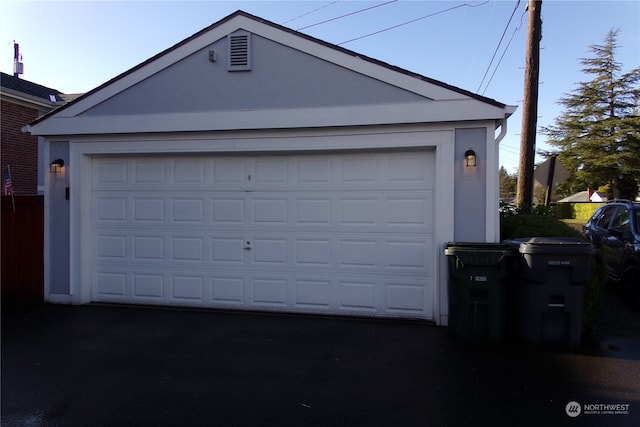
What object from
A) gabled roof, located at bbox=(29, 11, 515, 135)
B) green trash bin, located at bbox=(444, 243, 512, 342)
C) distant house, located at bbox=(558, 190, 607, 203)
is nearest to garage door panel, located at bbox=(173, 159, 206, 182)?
gabled roof, located at bbox=(29, 11, 515, 135)

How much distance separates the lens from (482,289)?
5129 mm

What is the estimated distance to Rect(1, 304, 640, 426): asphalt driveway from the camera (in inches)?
140

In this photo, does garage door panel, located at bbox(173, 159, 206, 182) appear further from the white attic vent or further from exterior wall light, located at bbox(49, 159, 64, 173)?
exterior wall light, located at bbox(49, 159, 64, 173)

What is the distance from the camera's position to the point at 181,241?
22.9 feet

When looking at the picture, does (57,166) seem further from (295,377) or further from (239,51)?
(295,377)

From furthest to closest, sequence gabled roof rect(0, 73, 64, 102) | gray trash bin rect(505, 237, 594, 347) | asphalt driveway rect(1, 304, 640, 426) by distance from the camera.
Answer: gabled roof rect(0, 73, 64, 102)
gray trash bin rect(505, 237, 594, 347)
asphalt driveway rect(1, 304, 640, 426)

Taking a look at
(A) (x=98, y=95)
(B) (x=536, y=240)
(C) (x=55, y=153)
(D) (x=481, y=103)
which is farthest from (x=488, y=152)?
(C) (x=55, y=153)

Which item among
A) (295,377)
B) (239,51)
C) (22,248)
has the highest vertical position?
(239,51)

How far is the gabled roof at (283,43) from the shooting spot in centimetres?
584

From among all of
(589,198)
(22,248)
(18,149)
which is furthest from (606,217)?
(589,198)

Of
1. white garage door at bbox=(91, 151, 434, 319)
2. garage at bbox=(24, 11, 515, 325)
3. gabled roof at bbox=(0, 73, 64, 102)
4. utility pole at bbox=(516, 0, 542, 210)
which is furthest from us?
gabled roof at bbox=(0, 73, 64, 102)

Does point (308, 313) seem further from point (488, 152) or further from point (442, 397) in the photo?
point (488, 152)

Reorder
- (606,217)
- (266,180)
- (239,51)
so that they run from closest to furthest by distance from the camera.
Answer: (239,51), (266,180), (606,217)

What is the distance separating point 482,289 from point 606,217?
16.8 feet
